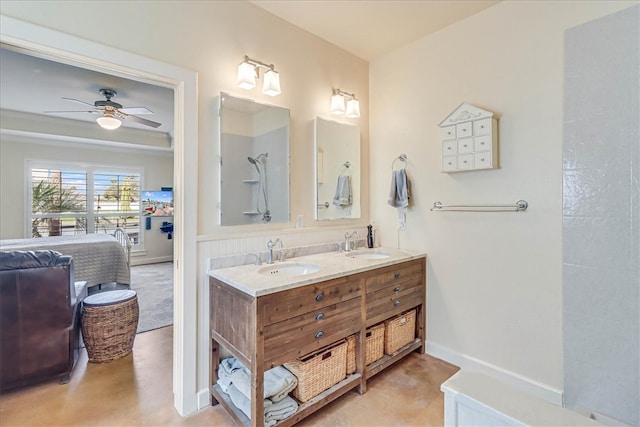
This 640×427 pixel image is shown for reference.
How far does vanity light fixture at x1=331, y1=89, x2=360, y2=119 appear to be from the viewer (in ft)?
8.65

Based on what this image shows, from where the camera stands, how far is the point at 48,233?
535 centimetres

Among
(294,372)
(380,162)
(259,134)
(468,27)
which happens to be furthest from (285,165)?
(468,27)

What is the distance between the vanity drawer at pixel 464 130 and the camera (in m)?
2.21

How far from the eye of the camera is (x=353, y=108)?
2.75m

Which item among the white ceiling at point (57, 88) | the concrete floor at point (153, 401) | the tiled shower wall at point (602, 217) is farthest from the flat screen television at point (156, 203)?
the tiled shower wall at point (602, 217)

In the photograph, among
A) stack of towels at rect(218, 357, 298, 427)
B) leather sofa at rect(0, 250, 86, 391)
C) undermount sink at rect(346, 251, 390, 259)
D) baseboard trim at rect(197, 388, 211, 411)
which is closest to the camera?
stack of towels at rect(218, 357, 298, 427)

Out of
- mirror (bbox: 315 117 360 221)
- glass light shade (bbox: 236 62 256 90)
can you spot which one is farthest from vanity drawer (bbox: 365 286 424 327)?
glass light shade (bbox: 236 62 256 90)

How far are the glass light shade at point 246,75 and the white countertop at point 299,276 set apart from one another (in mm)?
1210

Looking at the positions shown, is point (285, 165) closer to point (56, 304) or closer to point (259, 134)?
point (259, 134)

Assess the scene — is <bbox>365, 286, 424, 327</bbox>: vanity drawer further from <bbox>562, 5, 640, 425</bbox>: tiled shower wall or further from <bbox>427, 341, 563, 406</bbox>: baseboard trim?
<bbox>562, 5, 640, 425</bbox>: tiled shower wall

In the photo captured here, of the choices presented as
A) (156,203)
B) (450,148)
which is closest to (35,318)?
(450,148)

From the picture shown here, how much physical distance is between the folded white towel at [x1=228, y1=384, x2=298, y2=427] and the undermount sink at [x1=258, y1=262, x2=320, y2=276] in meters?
0.72

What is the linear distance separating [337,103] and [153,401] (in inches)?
100

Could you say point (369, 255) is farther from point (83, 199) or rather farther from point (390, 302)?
point (83, 199)
